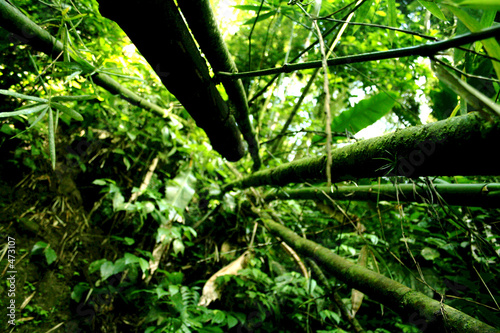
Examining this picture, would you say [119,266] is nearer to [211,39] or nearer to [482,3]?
[211,39]

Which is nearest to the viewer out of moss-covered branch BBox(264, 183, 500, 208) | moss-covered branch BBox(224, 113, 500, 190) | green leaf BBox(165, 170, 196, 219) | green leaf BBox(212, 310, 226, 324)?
moss-covered branch BBox(224, 113, 500, 190)

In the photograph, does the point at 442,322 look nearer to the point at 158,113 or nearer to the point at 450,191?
the point at 450,191

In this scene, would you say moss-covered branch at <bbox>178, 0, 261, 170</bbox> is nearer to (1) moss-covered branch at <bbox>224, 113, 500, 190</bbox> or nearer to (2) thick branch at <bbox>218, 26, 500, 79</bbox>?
(2) thick branch at <bbox>218, 26, 500, 79</bbox>

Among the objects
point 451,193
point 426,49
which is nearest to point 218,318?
point 451,193

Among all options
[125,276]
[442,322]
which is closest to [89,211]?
[125,276]

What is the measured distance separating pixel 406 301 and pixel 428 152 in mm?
500

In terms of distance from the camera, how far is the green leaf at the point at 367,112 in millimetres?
1093

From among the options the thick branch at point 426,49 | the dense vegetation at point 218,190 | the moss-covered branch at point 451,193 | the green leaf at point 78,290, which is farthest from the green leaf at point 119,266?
the thick branch at point 426,49

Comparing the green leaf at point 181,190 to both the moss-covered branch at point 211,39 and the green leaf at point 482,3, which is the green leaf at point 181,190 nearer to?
the moss-covered branch at point 211,39

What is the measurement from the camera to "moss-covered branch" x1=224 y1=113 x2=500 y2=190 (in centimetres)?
35

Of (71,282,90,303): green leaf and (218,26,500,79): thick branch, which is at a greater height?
(218,26,500,79): thick branch

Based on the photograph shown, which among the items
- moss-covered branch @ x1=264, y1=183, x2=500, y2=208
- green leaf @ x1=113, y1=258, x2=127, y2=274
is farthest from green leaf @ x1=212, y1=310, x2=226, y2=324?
moss-covered branch @ x1=264, y1=183, x2=500, y2=208

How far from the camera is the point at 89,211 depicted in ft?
5.89

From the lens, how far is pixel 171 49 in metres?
0.50
